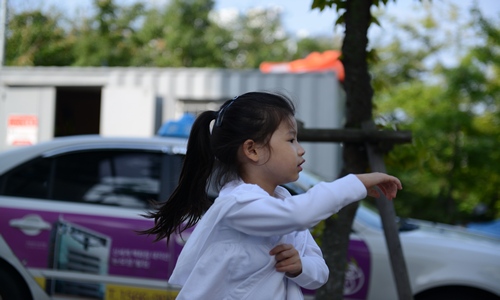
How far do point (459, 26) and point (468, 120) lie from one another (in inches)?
426

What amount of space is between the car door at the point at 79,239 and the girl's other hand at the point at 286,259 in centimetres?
258

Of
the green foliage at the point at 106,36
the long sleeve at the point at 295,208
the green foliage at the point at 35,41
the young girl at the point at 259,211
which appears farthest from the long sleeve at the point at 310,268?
the green foliage at the point at 106,36

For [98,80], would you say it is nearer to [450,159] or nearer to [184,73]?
[184,73]

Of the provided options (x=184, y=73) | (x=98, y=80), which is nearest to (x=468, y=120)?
(x=184, y=73)

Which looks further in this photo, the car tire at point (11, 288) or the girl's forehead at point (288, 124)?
the car tire at point (11, 288)

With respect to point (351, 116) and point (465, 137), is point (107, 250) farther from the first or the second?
point (465, 137)

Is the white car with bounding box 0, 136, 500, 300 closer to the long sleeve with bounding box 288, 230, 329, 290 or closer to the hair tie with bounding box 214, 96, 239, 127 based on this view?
the long sleeve with bounding box 288, 230, 329, 290

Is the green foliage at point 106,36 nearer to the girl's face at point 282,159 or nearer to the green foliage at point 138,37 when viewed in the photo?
the green foliage at point 138,37

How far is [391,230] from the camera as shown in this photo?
3.19 m

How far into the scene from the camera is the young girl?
171 centimetres

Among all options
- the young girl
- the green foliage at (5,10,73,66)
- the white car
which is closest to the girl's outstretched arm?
the young girl

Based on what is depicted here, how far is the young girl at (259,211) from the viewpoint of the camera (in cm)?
171

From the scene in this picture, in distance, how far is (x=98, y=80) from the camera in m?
11.4

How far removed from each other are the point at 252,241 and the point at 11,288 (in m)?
3.02
